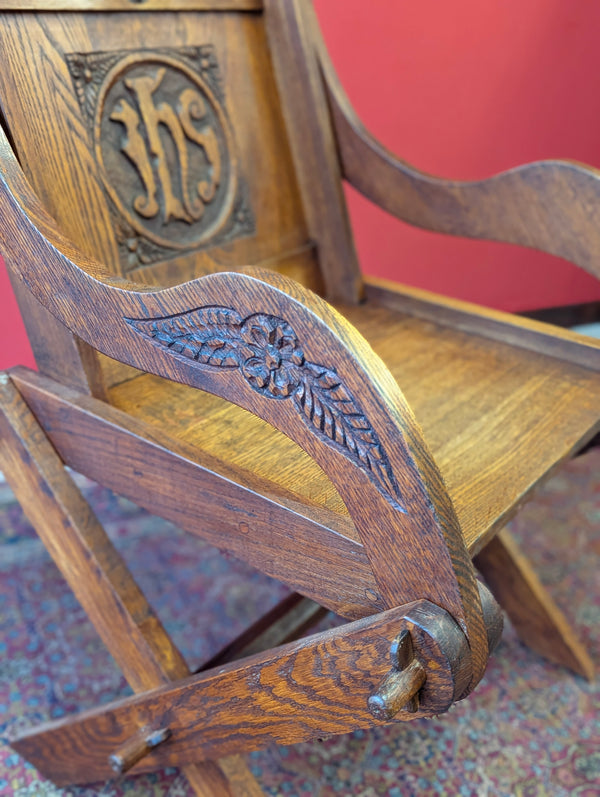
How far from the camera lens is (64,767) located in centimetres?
108

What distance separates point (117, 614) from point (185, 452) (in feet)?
0.93

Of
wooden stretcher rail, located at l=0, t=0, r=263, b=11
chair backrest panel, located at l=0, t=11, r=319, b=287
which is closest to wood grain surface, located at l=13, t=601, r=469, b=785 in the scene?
chair backrest panel, located at l=0, t=11, r=319, b=287

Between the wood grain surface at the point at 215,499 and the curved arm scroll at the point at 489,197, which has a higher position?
the curved arm scroll at the point at 489,197

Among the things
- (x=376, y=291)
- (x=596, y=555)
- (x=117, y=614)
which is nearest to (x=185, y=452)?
(x=117, y=614)

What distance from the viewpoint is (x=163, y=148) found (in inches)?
40.8

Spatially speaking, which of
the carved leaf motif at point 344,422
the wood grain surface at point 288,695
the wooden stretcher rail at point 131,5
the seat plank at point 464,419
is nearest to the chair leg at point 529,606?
the seat plank at point 464,419

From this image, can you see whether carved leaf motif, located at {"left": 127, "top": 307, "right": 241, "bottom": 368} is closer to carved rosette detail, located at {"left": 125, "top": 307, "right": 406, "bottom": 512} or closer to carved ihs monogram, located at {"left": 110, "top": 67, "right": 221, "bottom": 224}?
carved rosette detail, located at {"left": 125, "top": 307, "right": 406, "bottom": 512}

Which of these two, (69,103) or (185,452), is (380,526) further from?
(69,103)

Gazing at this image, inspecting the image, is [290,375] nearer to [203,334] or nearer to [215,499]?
[203,334]

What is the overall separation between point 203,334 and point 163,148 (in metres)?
0.54

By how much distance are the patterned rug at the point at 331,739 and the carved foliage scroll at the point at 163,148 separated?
791 mm

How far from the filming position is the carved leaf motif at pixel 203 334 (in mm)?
589

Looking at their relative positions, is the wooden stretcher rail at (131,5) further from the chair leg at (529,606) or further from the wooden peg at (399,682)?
the chair leg at (529,606)

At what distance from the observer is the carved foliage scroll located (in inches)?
37.9
